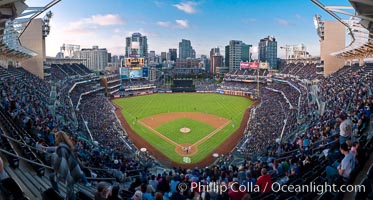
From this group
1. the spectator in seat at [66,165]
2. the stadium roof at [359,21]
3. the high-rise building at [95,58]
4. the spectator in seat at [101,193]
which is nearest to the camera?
the spectator in seat at [66,165]

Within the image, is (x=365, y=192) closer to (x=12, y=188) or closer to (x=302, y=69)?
(x=12, y=188)

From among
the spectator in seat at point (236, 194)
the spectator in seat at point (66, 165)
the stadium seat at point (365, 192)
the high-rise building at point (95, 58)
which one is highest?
the high-rise building at point (95, 58)

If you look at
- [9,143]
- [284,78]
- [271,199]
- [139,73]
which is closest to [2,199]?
[9,143]

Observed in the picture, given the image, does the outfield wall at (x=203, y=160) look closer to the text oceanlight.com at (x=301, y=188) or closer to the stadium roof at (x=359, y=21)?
the stadium roof at (x=359, y=21)

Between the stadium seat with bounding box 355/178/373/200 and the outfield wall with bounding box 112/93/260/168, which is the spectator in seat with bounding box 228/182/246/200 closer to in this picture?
the stadium seat with bounding box 355/178/373/200

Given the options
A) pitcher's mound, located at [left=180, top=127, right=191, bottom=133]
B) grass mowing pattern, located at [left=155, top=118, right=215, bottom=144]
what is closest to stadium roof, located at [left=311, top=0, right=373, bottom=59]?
grass mowing pattern, located at [left=155, top=118, right=215, bottom=144]

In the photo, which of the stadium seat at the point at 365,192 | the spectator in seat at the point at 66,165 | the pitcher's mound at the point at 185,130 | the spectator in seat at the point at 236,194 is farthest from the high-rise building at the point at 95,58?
the stadium seat at the point at 365,192

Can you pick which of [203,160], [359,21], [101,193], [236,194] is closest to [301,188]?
[236,194]
